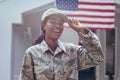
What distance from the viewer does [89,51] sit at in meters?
2.49

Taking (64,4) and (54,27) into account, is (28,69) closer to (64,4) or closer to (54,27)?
(54,27)

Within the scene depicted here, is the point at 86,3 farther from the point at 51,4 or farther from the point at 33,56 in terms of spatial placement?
the point at 33,56

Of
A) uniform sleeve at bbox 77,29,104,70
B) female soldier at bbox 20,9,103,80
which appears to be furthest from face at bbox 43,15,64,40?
uniform sleeve at bbox 77,29,104,70

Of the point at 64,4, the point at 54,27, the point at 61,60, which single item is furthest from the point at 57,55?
the point at 64,4

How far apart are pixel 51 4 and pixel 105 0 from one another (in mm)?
1649

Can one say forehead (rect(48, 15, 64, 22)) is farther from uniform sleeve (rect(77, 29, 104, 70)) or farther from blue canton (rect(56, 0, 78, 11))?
blue canton (rect(56, 0, 78, 11))

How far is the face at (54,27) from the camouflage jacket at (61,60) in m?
0.08

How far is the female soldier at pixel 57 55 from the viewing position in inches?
94.0

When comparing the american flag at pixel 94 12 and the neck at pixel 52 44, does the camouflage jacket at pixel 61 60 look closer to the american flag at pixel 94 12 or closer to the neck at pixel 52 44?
the neck at pixel 52 44

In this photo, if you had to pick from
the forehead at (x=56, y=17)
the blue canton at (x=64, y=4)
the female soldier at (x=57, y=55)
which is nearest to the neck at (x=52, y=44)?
the female soldier at (x=57, y=55)

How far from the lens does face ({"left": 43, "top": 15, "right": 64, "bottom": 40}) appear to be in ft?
7.96

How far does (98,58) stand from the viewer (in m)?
2.49

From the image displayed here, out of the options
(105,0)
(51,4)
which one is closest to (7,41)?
(51,4)

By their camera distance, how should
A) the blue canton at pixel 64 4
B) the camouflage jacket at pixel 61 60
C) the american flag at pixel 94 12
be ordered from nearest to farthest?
the camouflage jacket at pixel 61 60 → the blue canton at pixel 64 4 → the american flag at pixel 94 12
